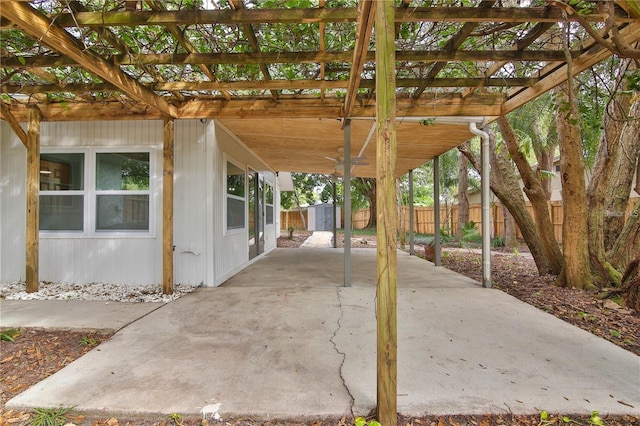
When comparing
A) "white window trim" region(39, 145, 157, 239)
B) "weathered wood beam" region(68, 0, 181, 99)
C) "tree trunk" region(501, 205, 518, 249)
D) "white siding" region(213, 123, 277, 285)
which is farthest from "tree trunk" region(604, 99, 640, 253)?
"white window trim" region(39, 145, 157, 239)

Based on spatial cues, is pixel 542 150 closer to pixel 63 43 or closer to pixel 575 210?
pixel 575 210

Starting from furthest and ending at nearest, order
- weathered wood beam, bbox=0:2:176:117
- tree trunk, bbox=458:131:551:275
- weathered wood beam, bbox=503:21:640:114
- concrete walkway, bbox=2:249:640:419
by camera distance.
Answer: tree trunk, bbox=458:131:551:275 → weathered wood beam, bbox=503:21:640:114 → weathered wood beam, bbox=0:2:176:117 → concrete walkway, bbox=2:249:640:419

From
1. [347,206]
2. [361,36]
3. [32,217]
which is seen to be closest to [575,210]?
[347,206]

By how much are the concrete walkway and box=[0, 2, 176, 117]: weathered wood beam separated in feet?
8.65

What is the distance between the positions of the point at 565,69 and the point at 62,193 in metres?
7.16

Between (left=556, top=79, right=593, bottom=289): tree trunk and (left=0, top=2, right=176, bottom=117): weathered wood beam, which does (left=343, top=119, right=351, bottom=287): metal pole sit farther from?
(left=556, top=79, right=593, bottom=289): tree trunk

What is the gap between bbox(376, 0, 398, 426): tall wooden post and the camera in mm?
1688

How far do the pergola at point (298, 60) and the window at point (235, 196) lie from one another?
108 cm

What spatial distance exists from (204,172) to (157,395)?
3.53 m

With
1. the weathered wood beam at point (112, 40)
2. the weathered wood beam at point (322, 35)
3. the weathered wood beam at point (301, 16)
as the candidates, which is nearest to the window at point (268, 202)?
the weathered wood beam at point (112, 40)

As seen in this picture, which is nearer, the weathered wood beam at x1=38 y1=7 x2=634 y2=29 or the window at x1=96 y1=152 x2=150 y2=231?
the weathered wood beam at x1=38 y1=7 x2=634 y2=29

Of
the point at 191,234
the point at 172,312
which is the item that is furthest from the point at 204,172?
Result: the point at 172,312

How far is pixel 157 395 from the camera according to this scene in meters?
1.94

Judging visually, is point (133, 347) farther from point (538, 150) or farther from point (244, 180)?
point (538, 150)
